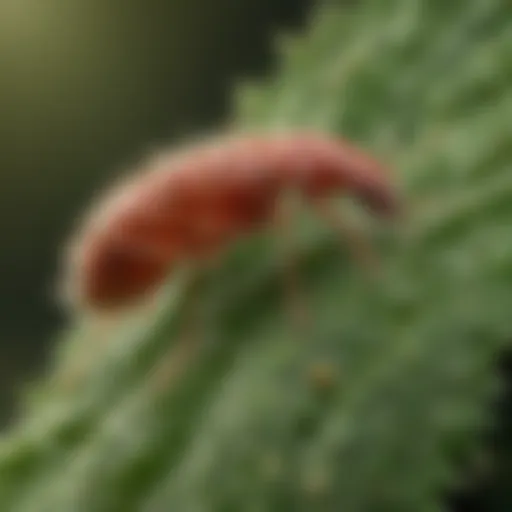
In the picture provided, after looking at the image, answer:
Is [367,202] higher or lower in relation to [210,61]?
lower

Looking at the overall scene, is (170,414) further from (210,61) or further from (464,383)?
(210,61)

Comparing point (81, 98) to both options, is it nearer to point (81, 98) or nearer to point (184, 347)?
point (81, 98)

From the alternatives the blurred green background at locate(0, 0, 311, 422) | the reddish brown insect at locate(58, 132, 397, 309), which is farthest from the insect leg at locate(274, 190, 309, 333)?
the blurred green background at locate(0, 0, 311, 422)

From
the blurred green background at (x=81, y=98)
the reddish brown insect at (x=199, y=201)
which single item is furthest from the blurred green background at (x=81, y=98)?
the reddish brown insect at (x=199, y=201)

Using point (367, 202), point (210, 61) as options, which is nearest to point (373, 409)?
point (367, 202)

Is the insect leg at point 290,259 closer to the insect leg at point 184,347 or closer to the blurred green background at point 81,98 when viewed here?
the insect leg at point 184,347

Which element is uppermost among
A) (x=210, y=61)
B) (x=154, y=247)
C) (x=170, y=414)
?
(x=210, y=61)
